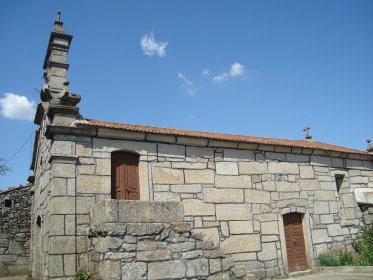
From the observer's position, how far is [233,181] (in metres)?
9.16

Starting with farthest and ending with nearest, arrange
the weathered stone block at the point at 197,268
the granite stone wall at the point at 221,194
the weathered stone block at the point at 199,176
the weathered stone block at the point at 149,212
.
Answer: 1. the weathered stone block at the point at 199,176
2. the granite stone wall at the point at 221,194
3. the weathered stone block at the point at 197,268
4. the weathered stone block at the point at 149,212

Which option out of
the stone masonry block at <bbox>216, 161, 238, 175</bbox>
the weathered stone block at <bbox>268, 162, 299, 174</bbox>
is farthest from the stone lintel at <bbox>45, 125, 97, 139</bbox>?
the weathered stone block at <bbox>268, 162, 299, 174</bbox>

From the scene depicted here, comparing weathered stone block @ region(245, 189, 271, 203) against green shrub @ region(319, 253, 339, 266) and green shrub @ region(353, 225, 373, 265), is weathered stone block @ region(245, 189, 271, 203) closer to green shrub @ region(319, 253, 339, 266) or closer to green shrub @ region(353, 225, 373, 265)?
green shrub @ region(319, 253, 339, 266)

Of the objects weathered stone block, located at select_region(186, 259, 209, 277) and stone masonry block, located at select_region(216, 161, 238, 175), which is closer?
weathered stone block, located at select_region(186, 259, 209, 277)

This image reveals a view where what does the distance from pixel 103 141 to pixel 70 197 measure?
1411 millimetres

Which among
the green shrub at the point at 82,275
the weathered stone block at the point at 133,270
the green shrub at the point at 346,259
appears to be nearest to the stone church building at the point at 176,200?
the weathered stone block at the point at 133,270

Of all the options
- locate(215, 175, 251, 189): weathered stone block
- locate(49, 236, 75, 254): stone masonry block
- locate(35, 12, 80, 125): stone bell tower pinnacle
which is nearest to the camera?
locate(49, 236, 75, 254): stone masonry block

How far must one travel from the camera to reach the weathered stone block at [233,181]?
29.5 ft

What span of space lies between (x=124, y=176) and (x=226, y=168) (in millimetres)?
2632

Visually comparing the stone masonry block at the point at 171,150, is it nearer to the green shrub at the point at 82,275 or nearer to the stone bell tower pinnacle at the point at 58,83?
the stone bell tower pinnacle at the point at 58,83

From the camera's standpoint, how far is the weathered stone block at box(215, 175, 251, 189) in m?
8.98

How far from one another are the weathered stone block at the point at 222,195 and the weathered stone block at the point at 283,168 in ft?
4.43

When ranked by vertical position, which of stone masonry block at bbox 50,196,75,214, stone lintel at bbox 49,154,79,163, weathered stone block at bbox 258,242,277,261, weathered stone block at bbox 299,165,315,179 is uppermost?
stone lintel at bbox 49,154,79,163

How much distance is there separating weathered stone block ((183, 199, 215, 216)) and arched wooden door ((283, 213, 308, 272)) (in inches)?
99.2
